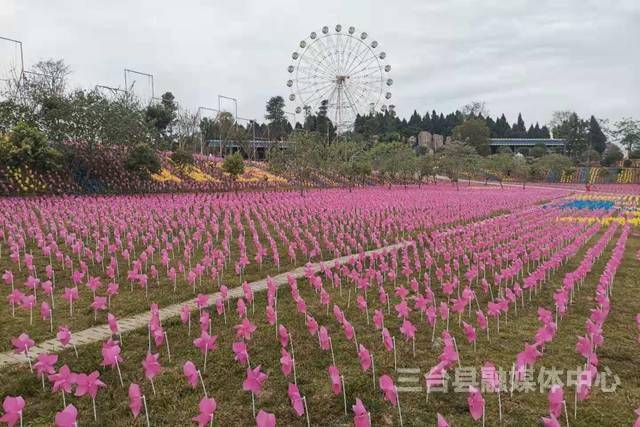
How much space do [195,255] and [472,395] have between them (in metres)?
9.51

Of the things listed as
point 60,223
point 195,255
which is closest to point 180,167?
point 60,223

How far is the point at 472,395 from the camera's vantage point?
12.5ft

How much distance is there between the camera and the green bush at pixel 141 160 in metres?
29.2

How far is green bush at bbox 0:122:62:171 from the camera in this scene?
25.3 metres

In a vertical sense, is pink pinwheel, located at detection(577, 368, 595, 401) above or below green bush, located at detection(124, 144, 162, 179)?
below

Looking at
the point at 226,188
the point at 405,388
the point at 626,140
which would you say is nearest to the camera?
the point at 405,388

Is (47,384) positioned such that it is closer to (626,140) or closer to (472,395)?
(472,395)

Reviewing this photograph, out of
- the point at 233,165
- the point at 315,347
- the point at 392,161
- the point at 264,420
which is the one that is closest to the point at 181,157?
the point at 233,165

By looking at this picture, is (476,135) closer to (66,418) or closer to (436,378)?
(436,378)

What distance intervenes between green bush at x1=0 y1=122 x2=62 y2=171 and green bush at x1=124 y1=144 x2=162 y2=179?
4.06m

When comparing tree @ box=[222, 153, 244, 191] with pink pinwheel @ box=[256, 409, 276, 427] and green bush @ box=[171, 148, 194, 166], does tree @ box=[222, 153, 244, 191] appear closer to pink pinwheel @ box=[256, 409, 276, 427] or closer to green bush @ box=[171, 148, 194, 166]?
green bush @ box=[171, 148, 194, 166]

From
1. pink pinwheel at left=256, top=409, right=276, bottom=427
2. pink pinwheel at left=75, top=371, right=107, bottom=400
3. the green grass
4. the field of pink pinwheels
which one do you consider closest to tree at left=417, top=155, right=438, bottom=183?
the field of pink pinwheels

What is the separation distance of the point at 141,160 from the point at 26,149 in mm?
5934

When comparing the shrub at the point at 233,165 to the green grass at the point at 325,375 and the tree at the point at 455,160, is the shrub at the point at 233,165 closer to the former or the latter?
the tree at the point at 455,160
